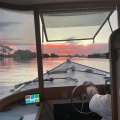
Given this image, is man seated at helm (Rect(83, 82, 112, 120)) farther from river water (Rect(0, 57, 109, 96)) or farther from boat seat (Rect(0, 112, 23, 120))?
river water (Rect(0, 57, 109, 96))

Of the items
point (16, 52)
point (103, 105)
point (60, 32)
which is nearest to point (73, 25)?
point (60, 32)

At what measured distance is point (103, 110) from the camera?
229 centimetres

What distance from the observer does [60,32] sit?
11.5 feet

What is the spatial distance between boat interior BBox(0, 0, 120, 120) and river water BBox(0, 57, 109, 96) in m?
0.10

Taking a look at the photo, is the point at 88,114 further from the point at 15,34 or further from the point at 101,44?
the point at 15,34

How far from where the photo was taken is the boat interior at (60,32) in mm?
3148

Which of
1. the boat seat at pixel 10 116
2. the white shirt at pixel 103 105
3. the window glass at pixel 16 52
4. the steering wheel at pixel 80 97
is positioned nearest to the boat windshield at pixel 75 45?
the window glass at pixel 16 52

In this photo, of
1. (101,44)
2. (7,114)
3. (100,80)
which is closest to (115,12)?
(101,44)

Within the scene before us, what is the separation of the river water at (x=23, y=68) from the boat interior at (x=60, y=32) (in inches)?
4.0

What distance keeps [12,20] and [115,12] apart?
1453mm

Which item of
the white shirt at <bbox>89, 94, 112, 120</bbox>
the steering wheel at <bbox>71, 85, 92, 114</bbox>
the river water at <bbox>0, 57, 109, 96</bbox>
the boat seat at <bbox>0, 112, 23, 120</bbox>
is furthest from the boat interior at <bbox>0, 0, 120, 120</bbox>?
the white shirt at <bbox>89, 94, 112, 120</bbox>

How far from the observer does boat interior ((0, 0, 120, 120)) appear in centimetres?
315

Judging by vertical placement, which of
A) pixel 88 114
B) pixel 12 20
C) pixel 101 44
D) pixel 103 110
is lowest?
pixel 88 114

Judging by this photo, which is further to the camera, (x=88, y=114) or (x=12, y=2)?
(x=88, y=114)
